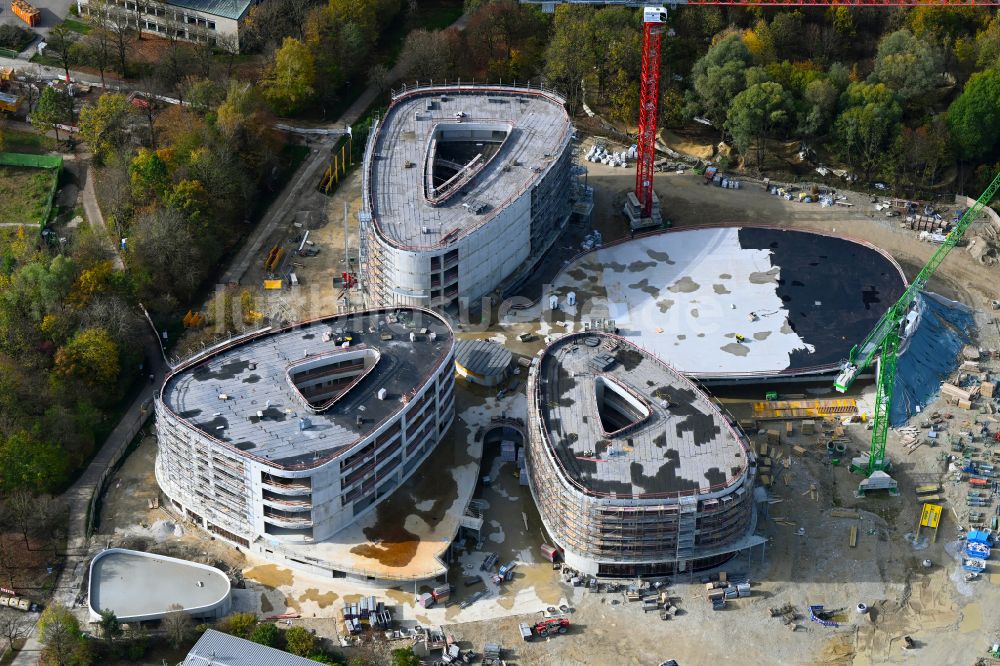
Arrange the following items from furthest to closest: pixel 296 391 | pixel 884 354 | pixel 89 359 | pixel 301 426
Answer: pixel 89 359
pixel 884 354
pixel 296 391
pixel 301 426

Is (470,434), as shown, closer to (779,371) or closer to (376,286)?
(376,286)

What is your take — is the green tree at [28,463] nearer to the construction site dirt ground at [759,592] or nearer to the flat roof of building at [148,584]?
the construction site dirt ground at [759,592]

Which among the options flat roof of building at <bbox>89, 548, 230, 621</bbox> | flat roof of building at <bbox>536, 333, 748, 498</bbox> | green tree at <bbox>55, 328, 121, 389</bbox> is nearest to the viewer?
flat roof of building at <bbox>89, 548, 230, 621</bbox>

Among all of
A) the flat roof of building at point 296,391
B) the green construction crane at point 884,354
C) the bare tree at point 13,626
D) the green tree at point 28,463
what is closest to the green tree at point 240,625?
the flat roof of building at point 296,391

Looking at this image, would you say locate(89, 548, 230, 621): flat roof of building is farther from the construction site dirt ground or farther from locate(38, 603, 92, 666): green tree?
locate(38, 603, 92, 666): green tree

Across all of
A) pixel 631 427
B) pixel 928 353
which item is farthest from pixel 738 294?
pixel 631 427

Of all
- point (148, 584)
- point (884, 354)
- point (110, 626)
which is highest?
point (884, 354)

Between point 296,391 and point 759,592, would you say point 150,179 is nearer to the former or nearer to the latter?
point 296,391

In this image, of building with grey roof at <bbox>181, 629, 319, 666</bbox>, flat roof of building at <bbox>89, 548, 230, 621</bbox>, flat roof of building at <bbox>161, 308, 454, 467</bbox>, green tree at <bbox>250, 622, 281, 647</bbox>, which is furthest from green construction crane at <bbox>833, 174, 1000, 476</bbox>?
flat roof of building at <bbox>89, 548, 230, 621</bbox>
